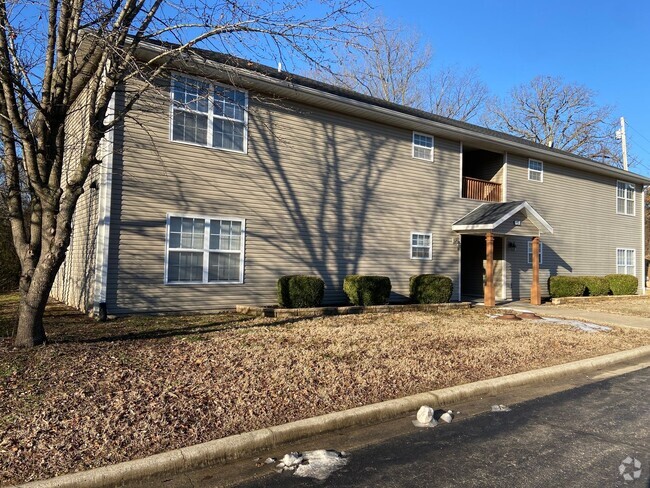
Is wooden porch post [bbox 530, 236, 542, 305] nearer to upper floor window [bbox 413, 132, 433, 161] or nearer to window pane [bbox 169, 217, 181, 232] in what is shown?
upper floor window [bbox 413, 132, 433, 161]

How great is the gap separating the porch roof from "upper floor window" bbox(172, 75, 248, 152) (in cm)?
789

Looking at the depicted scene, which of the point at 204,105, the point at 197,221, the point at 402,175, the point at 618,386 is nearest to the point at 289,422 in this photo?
the point at 618,386

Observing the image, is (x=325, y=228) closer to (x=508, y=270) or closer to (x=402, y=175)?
(x=402, y=175)

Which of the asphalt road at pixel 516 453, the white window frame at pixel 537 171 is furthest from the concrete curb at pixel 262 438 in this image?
the white window frame at pixel 537 171

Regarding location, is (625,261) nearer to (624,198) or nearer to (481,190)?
(624,198)

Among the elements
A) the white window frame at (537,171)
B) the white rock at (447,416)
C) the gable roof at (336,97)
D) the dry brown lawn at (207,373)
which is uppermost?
the gable roof at (336,97)

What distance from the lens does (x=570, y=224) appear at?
19.7 m

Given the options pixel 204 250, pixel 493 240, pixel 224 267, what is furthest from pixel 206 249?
pixel 493 240

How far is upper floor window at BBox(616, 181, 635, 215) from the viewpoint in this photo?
2212 cm

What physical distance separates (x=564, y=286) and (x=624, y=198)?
7.90 metres

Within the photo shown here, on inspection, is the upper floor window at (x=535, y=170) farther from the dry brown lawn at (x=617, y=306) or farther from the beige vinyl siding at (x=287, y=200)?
the dry brown lawn at (x=617, y=306)

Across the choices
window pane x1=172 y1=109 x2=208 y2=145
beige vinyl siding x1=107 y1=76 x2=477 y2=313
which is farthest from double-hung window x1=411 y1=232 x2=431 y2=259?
window pane x1=172 y1=109 x2=208 y2=145

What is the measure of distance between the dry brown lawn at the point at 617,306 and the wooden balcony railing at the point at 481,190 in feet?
14.6

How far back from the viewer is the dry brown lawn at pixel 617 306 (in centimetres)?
1435
